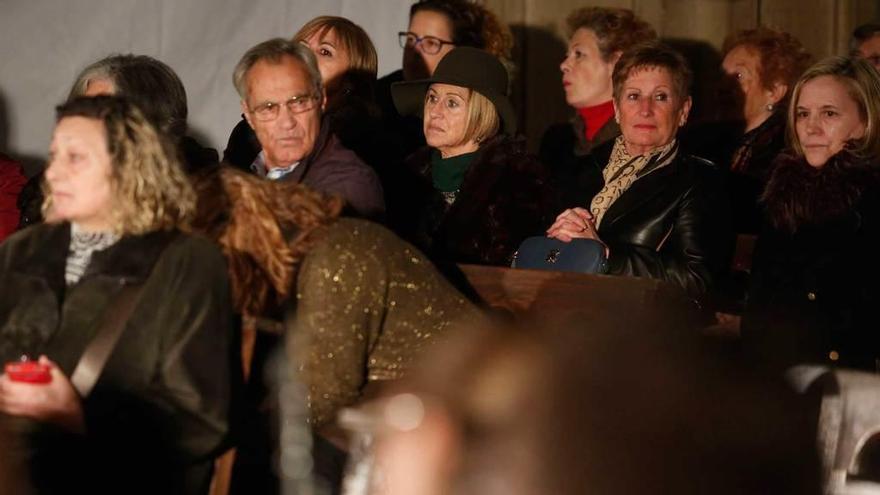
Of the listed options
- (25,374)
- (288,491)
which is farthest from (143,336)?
(288,491)

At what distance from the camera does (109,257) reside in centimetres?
431

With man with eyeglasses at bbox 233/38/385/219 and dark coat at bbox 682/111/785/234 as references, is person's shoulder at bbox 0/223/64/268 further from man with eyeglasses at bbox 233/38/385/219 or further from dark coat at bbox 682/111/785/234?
A: dark coat at bbox 682/111/785/234

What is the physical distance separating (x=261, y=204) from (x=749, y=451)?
175 cm

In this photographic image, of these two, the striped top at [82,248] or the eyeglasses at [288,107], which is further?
the eyeglasses at [288,107]

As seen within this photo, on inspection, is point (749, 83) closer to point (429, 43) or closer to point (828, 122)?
point (429, 43)

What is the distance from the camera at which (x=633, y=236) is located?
611 centimetres

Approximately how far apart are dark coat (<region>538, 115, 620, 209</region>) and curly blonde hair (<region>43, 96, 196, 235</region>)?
216 centimetres

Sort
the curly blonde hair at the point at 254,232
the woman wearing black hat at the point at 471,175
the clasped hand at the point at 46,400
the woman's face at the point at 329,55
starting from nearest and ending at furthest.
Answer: the clasped hand at the point at 46,400 → the curly blonde hair at the point at 254,232 → the woman wearing black hat at the point at 471,175 → the woman's face at the point at 329,55

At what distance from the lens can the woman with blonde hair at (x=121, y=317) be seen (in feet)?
13.8

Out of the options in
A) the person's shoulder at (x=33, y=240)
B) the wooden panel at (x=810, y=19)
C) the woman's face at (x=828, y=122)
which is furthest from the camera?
the wooden panel at (x=810, y=19)

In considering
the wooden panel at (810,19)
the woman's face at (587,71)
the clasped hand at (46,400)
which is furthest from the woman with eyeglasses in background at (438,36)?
the clasped hand at (46,400)

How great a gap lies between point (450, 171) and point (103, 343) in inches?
90.1

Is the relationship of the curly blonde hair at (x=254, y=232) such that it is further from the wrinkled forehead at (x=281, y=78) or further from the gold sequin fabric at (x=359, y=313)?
the wrinkled forehead at (x=281, y=78)

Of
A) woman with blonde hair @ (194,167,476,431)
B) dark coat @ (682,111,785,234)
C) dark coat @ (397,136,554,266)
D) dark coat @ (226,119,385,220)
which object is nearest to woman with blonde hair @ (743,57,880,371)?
dark coat @ (682,111,785,234)
